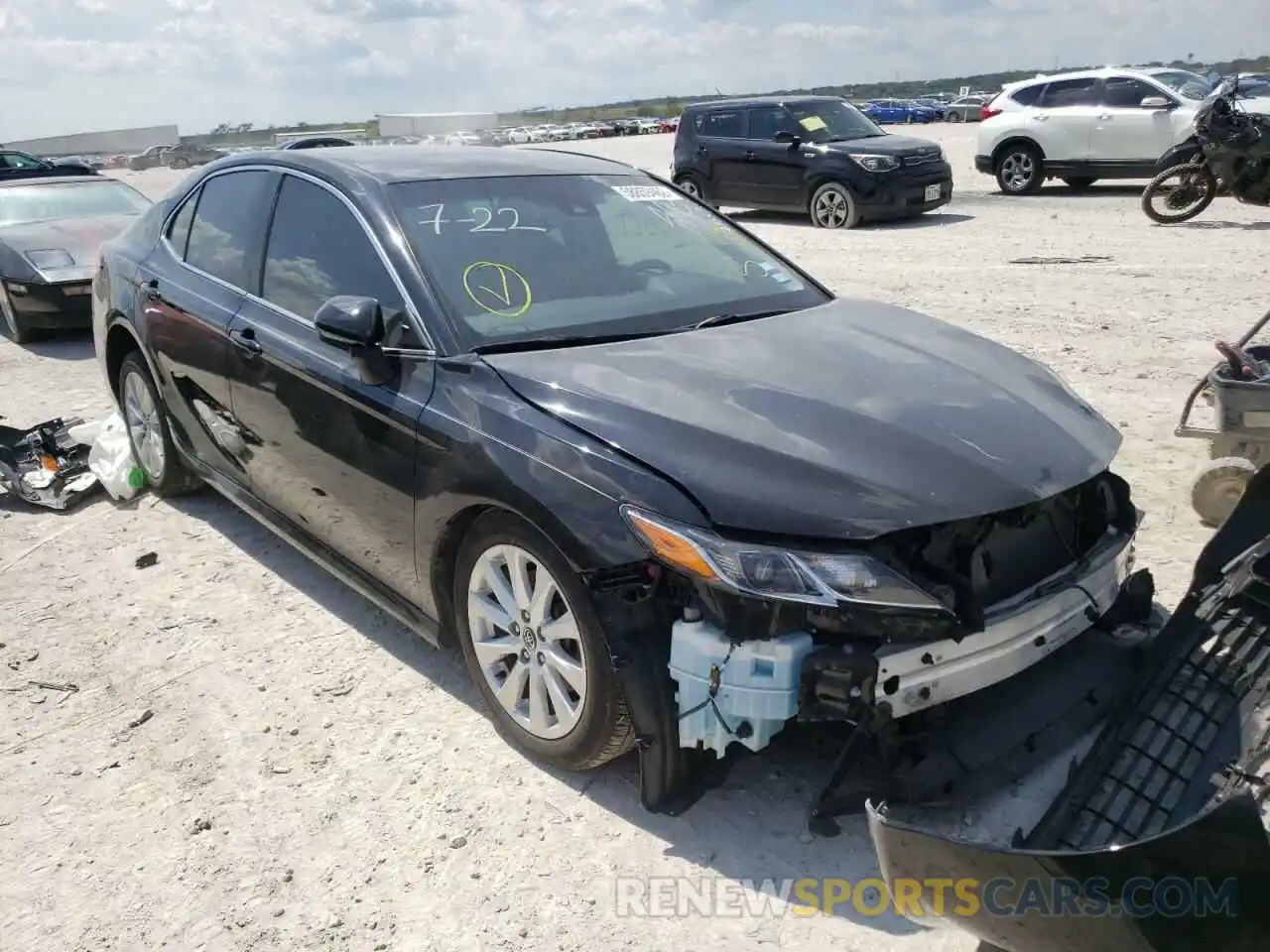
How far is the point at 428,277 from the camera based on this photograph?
333 cm

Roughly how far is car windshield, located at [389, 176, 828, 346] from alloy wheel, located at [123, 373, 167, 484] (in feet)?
7.28

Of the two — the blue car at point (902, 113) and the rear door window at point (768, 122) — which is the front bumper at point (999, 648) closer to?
the rear door window at point (768, 122)

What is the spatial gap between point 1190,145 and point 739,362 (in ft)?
37.3

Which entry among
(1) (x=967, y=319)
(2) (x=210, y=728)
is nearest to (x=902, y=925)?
(2) (x=210, y=728)

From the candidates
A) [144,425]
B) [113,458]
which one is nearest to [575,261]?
[144,425]

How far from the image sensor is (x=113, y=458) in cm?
564

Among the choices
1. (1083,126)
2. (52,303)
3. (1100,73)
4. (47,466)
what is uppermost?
(1100,73)

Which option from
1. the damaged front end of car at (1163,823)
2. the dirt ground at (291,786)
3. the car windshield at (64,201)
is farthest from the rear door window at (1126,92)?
the damaged front end of car at (1163,823)

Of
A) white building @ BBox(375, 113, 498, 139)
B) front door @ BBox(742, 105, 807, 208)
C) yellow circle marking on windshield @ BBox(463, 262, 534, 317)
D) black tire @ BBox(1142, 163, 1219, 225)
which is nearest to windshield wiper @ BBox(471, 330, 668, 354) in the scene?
yellow circle marking on windshield @ BBox(463, 262, 534, 317)

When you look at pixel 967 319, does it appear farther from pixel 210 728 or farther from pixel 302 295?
pixel 210 728

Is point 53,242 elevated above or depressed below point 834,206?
below

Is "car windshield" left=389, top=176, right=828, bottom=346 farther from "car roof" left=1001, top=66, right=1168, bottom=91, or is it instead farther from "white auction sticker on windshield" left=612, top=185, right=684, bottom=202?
"car roof" left=1001, top=66, right=1168, bottom=91

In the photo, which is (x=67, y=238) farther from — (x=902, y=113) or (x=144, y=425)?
(x=902, y=113)

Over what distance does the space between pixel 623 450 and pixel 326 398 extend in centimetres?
135
